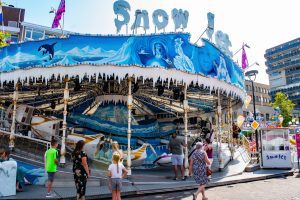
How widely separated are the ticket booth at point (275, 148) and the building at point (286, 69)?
80.9 m

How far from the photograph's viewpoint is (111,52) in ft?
37.8

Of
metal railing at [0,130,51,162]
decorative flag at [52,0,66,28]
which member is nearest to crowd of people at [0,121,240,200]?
metal railing at [0,130,51,162]

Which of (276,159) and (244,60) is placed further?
(244,60)

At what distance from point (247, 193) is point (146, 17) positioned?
27.0 feet

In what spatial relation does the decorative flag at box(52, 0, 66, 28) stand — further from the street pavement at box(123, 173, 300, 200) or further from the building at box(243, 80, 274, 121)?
the building at box(243, 80, 274, 121)

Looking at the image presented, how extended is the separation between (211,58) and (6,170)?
961cm

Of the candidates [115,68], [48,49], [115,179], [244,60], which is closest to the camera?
[115,179]

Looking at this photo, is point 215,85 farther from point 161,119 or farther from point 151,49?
point 161,119

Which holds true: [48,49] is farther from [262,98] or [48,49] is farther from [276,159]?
[262,98]

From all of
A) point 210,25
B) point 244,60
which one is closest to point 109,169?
point 210,25

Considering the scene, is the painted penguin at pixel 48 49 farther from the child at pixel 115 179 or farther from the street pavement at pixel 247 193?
the street pavement at pixel 247 193

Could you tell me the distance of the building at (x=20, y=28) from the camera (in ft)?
149

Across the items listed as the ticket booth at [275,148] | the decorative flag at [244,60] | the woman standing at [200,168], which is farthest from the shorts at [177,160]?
the decorative flag at [244,60]

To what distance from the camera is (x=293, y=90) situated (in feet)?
297
